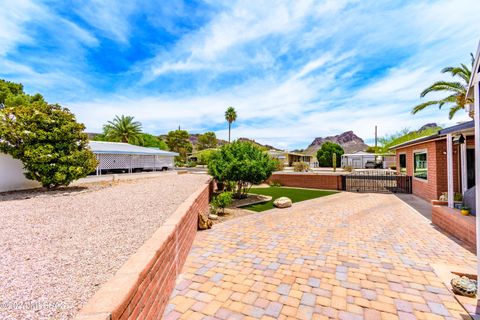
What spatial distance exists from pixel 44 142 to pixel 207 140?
4802 centimetres

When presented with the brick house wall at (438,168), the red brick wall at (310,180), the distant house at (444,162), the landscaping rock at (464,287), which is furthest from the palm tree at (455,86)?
the landscaping rock at (464,287)

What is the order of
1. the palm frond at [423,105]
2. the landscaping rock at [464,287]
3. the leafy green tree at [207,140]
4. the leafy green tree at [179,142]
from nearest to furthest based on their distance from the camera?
1. the landscaping rock at [464,287]
2. the palm frond at [423,105]
3. the leafy green tree at [179,142]
4. the leafy green tree at [207,140]

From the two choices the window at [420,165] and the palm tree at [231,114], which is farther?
the palm tree at [231,114]

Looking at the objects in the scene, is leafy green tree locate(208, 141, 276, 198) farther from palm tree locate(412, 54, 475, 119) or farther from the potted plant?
palm tree locate(412, 54, 475, 119)

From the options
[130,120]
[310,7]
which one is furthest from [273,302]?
[130,120]

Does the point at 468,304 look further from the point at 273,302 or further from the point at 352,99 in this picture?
the point at 352,99

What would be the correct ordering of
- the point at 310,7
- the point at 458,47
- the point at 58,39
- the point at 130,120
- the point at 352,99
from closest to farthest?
the point at 310,7
the point at 458,47
the point at 58,39
the point at 352,99
the point at 130,120

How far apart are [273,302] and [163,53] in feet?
39.8

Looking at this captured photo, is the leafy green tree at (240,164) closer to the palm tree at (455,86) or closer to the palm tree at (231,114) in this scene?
the palm tree at (455,86)

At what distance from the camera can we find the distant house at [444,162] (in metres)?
6.93

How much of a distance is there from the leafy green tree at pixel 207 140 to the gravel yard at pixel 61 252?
171ft

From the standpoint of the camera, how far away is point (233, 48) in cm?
1088

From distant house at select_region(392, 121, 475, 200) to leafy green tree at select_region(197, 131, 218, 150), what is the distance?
49536 millimetres

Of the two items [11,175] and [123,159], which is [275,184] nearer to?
[123,159]
